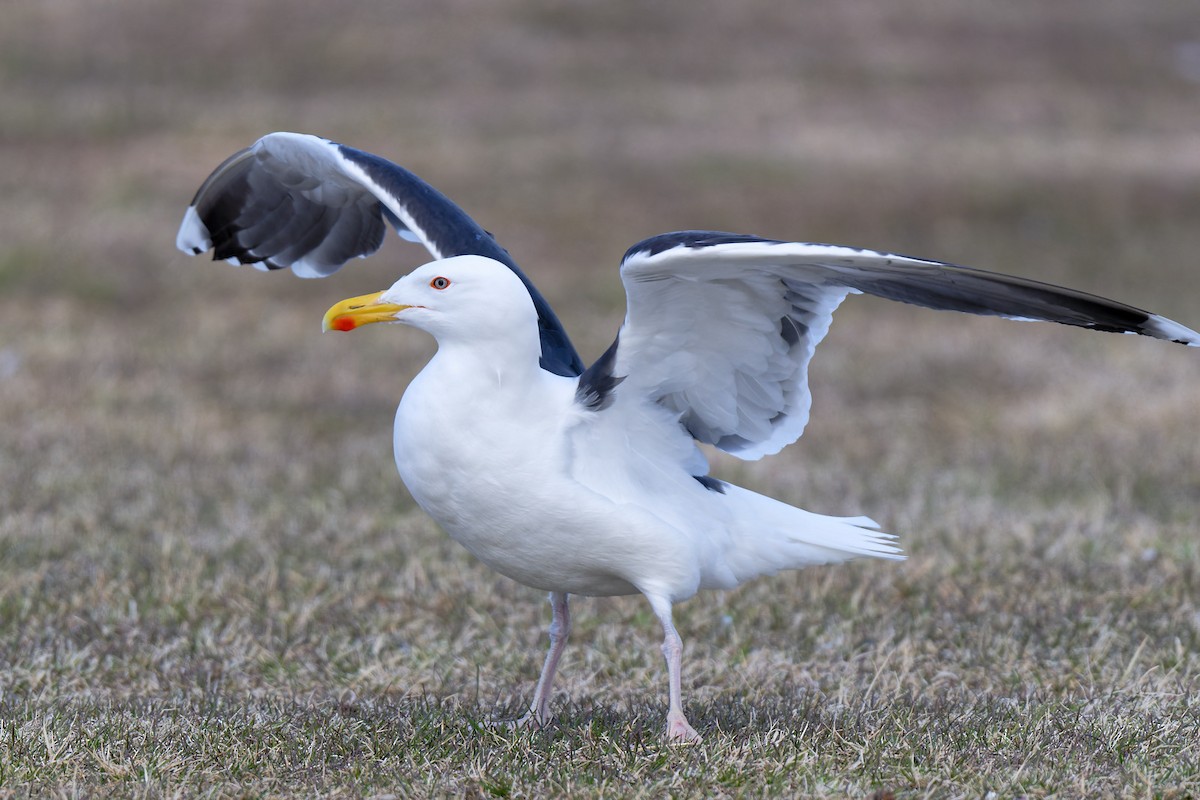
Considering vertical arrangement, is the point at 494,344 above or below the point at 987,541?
above

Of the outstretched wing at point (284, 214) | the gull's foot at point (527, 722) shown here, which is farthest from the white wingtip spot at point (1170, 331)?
the outstretched wing at point (284, 214)

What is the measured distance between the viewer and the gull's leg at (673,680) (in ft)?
13.7

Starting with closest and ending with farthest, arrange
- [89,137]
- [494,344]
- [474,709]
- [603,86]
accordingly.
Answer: [494,344]
[474,709]
[89,137]
[603,86]

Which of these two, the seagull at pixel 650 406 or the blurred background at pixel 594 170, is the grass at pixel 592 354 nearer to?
the blurred background at pixel 594 170

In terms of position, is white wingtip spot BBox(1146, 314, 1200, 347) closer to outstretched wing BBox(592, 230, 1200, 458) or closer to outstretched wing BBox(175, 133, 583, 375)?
outstretched wing BBox(592, 230, 1200, 458)

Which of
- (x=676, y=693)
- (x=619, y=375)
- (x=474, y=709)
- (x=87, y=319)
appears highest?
(x=619, y=375)

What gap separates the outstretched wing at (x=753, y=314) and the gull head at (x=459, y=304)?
0.99 feet

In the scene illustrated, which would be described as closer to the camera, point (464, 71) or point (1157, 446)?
point (1157, 446)

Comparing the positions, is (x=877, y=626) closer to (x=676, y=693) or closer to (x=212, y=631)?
(x=676, y=693)

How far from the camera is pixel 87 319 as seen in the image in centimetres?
1207

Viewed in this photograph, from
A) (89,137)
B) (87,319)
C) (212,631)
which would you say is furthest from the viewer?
(89,137)

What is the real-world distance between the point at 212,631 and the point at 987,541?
348 cm

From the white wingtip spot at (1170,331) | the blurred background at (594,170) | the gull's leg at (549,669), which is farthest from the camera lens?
the blurred background at (594,170)

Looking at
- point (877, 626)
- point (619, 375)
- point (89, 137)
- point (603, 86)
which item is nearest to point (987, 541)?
point (877, 626)
